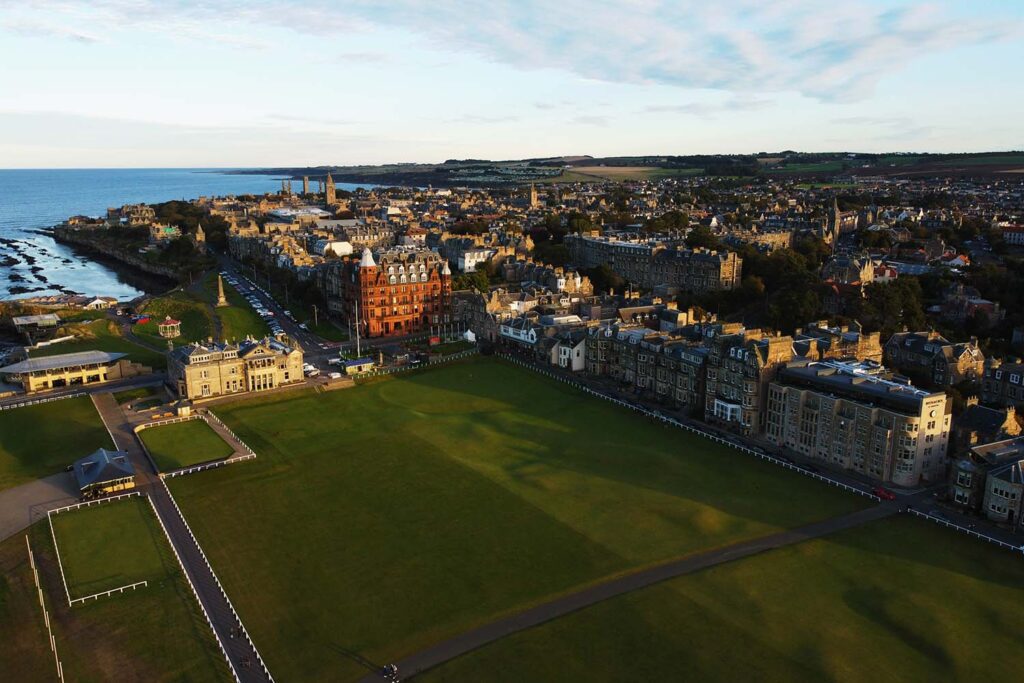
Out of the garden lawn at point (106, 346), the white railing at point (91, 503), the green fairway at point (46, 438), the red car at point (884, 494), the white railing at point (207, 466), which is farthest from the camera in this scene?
the garden lawn at point (106, 346)

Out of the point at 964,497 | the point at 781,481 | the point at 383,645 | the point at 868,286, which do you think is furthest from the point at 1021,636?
the point at 868,286

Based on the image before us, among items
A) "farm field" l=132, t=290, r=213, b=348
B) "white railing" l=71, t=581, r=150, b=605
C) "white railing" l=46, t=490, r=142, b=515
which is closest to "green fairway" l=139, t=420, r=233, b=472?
"white railing" l=46, t=490, r=142, b=515

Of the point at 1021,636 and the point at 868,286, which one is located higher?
the point at 868,286

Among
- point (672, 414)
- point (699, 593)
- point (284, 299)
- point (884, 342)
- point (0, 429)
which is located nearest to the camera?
point (699, 593)

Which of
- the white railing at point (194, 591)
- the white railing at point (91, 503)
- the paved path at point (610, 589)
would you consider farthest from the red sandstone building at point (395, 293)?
the paved path at point (610, 589)

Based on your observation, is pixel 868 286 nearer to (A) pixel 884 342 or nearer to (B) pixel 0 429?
(A) pixel 884 342

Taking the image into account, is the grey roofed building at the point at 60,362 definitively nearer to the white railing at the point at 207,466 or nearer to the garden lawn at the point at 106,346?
the garden lawn at the point at 106,346

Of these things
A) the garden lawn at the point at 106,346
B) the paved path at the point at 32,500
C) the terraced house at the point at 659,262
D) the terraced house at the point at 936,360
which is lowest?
the paved path at the point at 32,500
